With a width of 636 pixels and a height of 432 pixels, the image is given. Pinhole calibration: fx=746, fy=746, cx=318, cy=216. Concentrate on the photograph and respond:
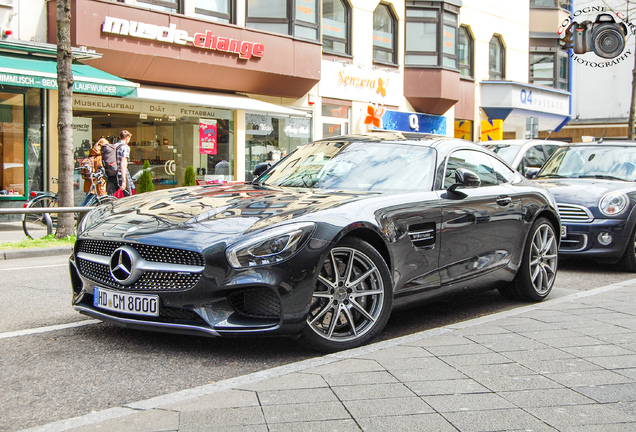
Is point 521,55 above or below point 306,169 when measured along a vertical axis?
above

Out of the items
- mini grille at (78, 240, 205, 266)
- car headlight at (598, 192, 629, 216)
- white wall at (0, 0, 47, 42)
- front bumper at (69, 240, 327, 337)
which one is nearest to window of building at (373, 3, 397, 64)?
white wall at (0, 0, 47, 42)

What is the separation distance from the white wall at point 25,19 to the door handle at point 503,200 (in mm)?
12896

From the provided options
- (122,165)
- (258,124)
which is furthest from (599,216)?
(258,124)

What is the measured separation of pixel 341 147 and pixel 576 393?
116 inches

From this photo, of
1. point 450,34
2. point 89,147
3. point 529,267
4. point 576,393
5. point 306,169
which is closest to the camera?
point 576,393

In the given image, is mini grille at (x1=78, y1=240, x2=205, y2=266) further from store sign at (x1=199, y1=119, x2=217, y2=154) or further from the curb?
store sign at (x1=199, y1=119, x2=217, y2=154)

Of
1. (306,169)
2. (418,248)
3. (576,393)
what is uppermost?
(306,169)

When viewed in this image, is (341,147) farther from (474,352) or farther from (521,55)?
(521,55)

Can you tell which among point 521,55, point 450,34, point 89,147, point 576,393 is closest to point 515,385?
point 576,393

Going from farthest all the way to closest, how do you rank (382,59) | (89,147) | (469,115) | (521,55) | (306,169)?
(521,55) < (469,115) < (382,59) < (89,147) < (306,169)

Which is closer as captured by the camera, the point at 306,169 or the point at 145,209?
the point at 145,209

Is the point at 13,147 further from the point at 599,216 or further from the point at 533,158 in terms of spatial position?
the point at 599,216

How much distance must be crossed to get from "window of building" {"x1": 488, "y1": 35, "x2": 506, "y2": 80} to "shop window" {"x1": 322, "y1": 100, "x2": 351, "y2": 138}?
965 cm

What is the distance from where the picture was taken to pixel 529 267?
6355 mm
